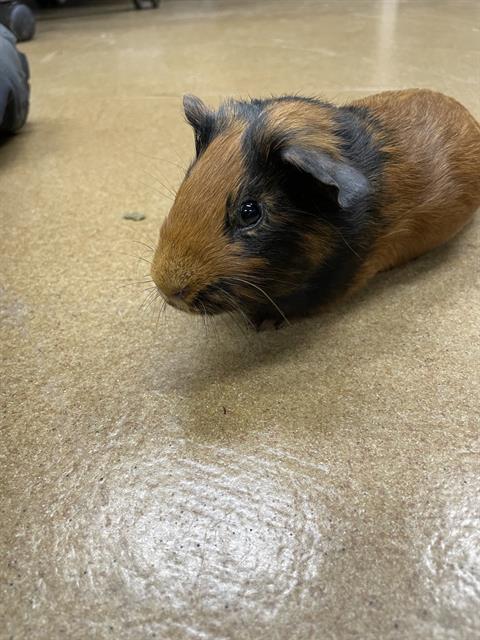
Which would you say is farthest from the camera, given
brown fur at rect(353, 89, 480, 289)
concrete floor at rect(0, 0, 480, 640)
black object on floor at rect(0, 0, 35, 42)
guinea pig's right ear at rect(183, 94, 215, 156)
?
black object on floor at rect(0, 0, 35, 42)

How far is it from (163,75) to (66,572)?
3760mm

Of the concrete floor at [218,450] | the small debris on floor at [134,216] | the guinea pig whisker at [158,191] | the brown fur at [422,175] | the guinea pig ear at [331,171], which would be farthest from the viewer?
the guinea pig whisker at [158,191]

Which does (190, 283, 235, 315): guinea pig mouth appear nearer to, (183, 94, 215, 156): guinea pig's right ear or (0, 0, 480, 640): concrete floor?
(0, 0, 480, 640): concrete floor

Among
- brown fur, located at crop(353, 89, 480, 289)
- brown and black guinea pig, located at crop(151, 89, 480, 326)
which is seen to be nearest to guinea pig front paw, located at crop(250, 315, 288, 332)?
brown and black guinea pig, located at crop(151, 89, 480, 326)

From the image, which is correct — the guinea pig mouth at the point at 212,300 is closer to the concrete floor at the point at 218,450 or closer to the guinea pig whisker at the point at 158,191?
the concrete floor at the point at 218,450

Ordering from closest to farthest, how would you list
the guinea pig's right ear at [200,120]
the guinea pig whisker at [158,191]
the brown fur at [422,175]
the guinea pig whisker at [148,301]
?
the guinea pig's right ear at [200,120], the brown fur at [422,175], the guinea pig whisker at [148,301], the guinea pig whisker at [158,191]

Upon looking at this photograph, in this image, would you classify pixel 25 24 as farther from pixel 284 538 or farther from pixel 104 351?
pixel 284 538

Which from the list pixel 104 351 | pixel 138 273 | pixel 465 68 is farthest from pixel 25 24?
pixel 104 351

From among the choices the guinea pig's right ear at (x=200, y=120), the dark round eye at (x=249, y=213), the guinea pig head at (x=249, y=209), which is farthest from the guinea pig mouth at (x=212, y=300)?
the guinea pig's right ear at (x=200, y=120)

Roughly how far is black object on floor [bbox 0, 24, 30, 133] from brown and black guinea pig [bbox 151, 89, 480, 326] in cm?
166

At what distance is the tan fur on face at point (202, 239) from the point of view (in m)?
1.41

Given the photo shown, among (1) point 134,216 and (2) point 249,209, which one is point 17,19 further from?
(2) point 249,209

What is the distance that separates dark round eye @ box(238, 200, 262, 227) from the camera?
144 cm

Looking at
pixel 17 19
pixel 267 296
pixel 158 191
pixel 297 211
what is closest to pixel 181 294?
pixel 267 296
